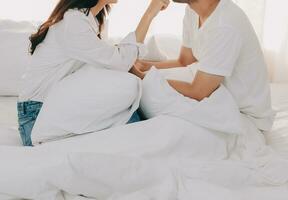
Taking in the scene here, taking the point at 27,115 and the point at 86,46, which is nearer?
the point at 86,46

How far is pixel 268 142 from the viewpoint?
5.52ft

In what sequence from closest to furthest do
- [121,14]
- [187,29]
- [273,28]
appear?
[187,29] → [121,14] → [273,28]

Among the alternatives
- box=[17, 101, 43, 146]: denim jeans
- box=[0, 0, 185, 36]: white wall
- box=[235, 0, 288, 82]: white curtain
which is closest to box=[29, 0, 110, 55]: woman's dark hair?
box=[17, 101, 43, 146]: denim jeans

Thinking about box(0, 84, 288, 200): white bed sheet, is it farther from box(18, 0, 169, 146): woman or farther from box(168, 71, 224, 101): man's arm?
box(168, 71, 224, 101): man's arm

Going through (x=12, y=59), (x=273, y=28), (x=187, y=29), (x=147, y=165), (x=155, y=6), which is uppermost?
(x=155, y=6)

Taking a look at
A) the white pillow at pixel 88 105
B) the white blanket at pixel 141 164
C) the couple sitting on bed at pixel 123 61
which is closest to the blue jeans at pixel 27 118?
the couple sitting on bed at pixel 123 61

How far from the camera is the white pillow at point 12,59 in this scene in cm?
225

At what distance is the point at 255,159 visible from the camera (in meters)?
1.46

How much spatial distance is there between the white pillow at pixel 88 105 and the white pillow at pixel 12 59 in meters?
0.82

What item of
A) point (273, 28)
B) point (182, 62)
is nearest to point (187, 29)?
point (182, 62)

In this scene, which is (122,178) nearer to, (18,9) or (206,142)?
(206,142)

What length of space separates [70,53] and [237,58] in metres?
0.57

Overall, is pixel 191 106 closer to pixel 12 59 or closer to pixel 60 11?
pixel 60 11

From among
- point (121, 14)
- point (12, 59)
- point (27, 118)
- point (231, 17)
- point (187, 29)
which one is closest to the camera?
→ point (231, 17)
